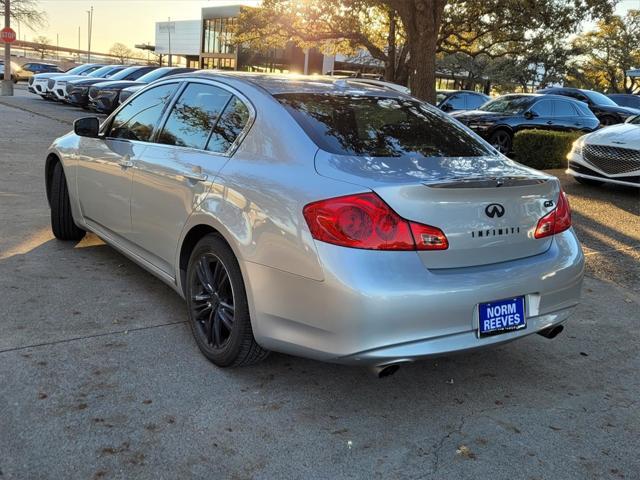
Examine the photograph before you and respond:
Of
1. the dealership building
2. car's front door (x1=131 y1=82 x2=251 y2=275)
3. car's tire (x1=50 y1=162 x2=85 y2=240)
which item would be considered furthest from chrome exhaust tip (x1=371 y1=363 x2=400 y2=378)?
the dealership building

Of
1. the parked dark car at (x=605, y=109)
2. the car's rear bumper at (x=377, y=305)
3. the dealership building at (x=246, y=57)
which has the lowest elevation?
the car's rear bumper at (x=377, y=305)

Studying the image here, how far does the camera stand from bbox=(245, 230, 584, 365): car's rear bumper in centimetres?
264

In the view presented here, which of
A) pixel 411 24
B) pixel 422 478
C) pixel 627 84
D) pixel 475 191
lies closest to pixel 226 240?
pixel 475 191

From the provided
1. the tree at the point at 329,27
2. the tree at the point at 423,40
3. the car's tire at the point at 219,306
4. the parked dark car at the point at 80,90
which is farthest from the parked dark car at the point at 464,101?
the car's tire at the point at 219,306

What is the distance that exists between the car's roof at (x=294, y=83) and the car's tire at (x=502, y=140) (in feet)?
32.4

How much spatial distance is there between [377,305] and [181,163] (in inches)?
65.6

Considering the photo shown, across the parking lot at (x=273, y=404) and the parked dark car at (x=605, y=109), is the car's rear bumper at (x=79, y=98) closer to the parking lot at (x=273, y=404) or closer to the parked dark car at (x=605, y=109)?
the parked dark car at (x=605, y=109)

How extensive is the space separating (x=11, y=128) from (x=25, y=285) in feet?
35.6

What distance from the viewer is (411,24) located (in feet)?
41.0

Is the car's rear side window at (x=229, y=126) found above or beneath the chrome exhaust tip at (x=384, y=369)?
above

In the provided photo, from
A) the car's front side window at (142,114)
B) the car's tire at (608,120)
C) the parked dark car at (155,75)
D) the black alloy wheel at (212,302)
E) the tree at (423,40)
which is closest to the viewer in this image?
the black alloy wheel at (212,302)

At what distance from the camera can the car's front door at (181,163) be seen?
137 inches

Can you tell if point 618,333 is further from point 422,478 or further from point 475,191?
point 422,478

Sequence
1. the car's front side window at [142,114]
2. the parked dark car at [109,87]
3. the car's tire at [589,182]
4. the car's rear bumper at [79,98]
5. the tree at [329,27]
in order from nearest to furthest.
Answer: the car's front side window at [142,114], the car's tire at [589,182], the parked dark car at [109,87], the car's rear bumper at [79,98], the tree at [329,27]
